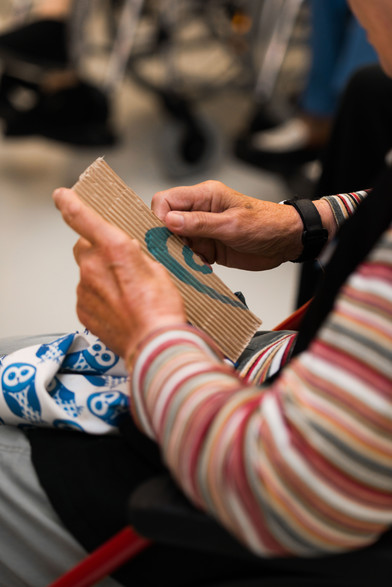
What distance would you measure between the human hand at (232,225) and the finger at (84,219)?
0.16 metres

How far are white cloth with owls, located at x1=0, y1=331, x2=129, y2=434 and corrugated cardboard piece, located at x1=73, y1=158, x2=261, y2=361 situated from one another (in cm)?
12

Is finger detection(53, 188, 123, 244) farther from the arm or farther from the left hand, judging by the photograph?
the arm

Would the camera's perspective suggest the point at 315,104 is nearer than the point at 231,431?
No

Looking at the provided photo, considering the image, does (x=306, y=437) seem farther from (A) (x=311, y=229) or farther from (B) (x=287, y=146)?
(B) (x=287, y=146)

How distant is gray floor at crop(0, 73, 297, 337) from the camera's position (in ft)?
5.55

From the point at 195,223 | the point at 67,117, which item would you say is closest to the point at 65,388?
the point at 195,223

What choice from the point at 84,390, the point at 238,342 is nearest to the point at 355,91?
the point at 238,342

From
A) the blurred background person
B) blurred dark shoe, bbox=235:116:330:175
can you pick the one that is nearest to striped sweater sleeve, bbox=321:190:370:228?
the blurred background person

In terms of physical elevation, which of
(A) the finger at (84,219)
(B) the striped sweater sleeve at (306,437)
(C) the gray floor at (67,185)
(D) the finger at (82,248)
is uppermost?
(A) the finger at (84,219)

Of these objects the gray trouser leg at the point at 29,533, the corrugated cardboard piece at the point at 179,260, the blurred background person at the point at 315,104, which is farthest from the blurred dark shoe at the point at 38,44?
the gray trouser leg at the point at 29,533

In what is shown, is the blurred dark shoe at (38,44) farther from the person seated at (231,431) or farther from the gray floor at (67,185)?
the person seated at (231,431)

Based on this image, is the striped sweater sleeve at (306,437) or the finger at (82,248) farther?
the finger at (82,248)

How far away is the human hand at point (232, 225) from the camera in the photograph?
79cm

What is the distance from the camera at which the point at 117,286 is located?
0.57 metres
